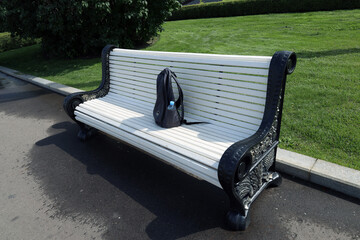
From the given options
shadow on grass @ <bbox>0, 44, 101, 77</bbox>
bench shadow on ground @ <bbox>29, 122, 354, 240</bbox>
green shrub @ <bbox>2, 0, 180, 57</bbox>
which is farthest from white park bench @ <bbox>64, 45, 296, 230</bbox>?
green shrub @ <bbox>2, 0, 180, 57</bbox>

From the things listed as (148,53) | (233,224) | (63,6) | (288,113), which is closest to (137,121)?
(148,53)

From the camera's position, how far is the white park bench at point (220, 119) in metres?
2.20

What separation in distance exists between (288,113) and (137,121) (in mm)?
2298

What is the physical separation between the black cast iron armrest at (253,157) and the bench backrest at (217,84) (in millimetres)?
125

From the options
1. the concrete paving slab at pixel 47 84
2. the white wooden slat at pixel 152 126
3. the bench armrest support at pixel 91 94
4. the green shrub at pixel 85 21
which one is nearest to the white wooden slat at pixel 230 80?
the white wooden slat at pixel 152 126

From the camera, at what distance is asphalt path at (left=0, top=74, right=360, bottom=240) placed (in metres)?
2.31

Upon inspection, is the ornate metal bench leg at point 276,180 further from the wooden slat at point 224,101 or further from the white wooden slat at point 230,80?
the white wooden slat at point 230,80

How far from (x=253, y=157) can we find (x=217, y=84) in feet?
3.07

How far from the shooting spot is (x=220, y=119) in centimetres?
284

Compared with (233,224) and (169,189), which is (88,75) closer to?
(169,189)

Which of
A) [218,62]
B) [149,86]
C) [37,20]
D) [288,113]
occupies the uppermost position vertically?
[37,20]

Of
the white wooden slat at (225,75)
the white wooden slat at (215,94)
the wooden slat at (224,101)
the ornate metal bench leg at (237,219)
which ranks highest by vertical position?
the white wooden slat at (225,75)

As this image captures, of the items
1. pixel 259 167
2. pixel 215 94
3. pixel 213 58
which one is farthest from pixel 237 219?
pixel 213 58

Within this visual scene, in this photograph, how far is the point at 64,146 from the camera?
399 cm
